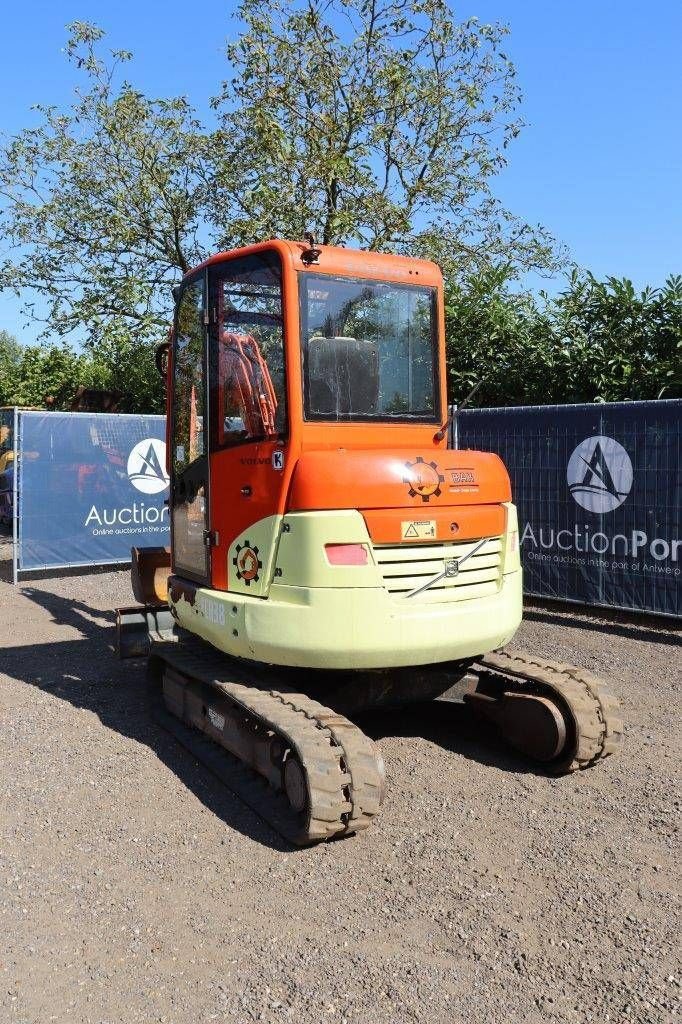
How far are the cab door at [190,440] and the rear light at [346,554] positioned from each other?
1.08 meters

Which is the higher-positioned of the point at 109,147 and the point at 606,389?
the point at 109,147

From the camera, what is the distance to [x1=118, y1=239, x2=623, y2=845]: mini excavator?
4.67 m

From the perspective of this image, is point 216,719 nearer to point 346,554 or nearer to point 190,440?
point 346,554

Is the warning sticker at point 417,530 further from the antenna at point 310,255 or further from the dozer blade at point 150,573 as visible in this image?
the dozer blade at point 150,573

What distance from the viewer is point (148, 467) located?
43.0ft

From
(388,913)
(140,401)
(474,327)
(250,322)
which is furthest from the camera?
(140,401)

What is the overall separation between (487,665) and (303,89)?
1262 centimetres

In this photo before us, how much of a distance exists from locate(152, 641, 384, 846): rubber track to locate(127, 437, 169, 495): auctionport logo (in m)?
8.19

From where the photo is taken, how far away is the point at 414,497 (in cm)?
484

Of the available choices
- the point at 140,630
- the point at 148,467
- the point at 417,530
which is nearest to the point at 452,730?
the point at 417,530

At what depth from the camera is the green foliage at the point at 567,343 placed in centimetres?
1066

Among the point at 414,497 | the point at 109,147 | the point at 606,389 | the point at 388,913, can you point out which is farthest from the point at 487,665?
the point at 109,147

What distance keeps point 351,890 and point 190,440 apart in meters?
3.06

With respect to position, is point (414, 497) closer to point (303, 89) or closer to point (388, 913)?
point (388, 913)
